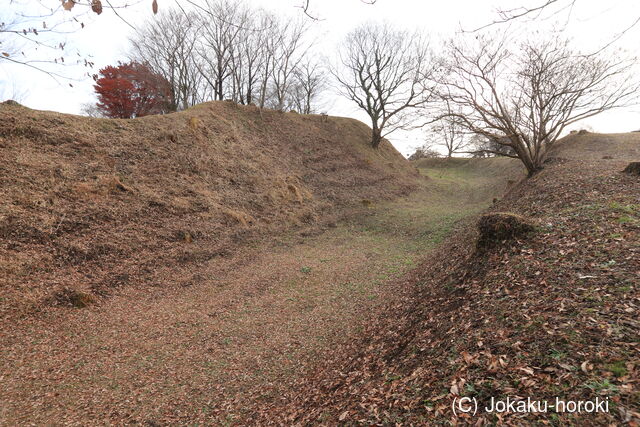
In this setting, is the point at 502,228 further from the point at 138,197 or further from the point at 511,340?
the point at 138,197

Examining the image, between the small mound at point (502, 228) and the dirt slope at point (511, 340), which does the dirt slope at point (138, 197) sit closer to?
the dirt slope at point (511, 340)

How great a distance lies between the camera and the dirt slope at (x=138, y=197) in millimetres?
7273

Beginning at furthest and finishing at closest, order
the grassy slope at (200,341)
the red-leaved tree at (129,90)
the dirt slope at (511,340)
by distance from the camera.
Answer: the red-leaved tree at (129,90)
the grassy slope at (200,341)
the dirt slope at (511,340)

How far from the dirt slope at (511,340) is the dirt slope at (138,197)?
20.2 ft

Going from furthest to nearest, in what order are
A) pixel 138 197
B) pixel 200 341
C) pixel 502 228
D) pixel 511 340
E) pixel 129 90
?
pixel 129 90, pixel 138 197, pixel 200 341, pixel 502 228, pixel 511 340

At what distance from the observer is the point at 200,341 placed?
19.6 ft

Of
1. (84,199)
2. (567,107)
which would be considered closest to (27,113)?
(84,199)

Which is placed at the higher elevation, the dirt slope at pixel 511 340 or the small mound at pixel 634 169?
the small mound at pixel 634 169

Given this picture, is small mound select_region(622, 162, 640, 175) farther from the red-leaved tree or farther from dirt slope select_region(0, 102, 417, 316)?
the red-leaved tree

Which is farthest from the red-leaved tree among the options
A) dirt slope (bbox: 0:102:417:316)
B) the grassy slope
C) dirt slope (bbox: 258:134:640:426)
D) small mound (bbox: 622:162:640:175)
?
small mound (bbox: 622:162:640:175)

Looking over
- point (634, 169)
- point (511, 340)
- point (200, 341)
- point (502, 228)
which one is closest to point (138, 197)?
point (200, 341)

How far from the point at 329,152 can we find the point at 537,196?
14193 millimetres

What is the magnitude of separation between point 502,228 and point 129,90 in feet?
84.2

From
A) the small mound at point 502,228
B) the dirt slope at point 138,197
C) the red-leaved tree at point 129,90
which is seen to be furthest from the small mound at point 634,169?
the red-leaved tree at point 129,90
